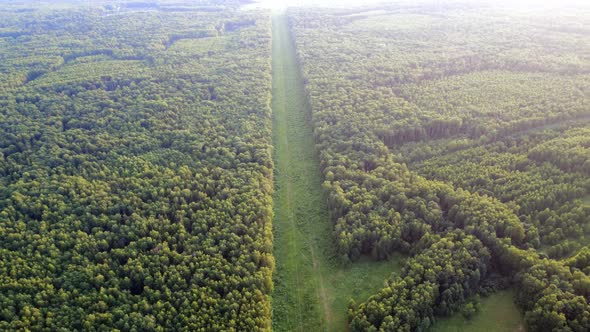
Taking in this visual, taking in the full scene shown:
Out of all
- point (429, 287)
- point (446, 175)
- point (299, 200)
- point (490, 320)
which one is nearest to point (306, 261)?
point (299, 200)

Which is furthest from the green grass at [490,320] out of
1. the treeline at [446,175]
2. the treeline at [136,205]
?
the treeline at [136,205]

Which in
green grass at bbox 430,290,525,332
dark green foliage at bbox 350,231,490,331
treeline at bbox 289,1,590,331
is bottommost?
green grass at bbox 430,290,525,332

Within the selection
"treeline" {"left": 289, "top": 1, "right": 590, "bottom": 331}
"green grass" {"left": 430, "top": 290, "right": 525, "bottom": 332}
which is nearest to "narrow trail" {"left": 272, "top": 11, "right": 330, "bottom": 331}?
"treeline" {"left": 289, "top": 1, "right": 590, "bottom": 331}

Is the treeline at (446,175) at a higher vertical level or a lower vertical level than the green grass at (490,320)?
higher

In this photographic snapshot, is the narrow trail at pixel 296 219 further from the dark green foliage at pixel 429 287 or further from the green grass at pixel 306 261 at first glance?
the dark green foliage at pixel 429 287

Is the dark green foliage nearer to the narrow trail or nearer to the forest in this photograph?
the forest

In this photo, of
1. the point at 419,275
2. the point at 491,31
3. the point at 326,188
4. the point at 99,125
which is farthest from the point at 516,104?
the point at 99,125

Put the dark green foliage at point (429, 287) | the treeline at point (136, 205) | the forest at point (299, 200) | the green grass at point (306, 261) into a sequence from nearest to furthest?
the dark green foliage at point (429, 287) < the treeline at point (136, 205) < the forest at point (299, 200) < the green grass at point (306, 261)
